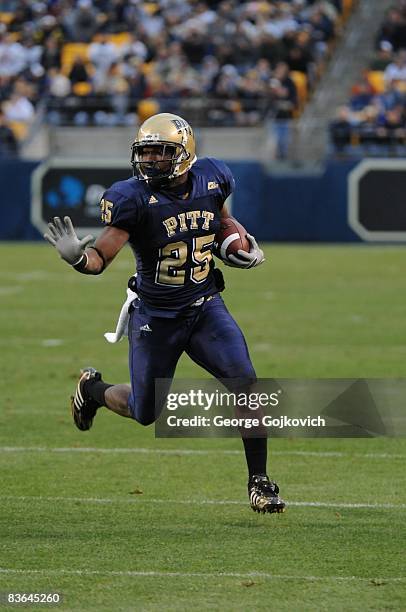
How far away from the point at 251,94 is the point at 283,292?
7.51 metres

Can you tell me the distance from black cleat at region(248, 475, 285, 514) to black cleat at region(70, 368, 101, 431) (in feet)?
3.78

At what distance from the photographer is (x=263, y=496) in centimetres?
567

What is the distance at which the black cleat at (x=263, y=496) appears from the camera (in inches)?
223

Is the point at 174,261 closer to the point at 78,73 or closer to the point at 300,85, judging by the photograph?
the point at 78,73

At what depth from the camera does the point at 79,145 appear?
21375 mm

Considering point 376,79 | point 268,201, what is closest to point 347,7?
point 376,79

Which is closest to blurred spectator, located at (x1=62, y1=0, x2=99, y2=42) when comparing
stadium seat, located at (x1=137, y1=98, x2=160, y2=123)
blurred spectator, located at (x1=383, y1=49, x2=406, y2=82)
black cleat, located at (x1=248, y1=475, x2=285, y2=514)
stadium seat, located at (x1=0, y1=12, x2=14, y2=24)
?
stadium seat, located at (x1=0, y1=12, x2=14, y2=24)

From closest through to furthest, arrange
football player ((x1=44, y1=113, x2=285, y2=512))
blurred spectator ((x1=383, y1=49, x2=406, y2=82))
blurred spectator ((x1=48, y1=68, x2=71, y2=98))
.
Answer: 1. football player ((x1=44, y1=113, x2=285, y2=512))
2. blurred spectator ((x1=48, y1=68, x2=71, y2=98))
3. blurred spectator ((x1=383, y1=49, x2=406, y2=82))

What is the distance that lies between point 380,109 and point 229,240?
624 inches

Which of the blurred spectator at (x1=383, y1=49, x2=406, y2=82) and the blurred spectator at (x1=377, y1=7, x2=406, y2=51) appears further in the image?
the blurred spectator at (x1=377, y1=7, x2=406, y2=51)

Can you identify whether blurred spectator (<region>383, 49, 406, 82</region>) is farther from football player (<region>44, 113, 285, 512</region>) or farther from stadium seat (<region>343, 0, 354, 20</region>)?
football player (<region>44, 113, 285, 512</region>)

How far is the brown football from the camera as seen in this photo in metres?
6.08

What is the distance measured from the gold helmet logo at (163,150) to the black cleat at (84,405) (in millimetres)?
1174

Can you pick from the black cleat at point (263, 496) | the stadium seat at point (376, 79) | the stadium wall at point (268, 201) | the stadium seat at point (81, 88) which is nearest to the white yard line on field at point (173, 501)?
the black cleat at point (263, 496)
